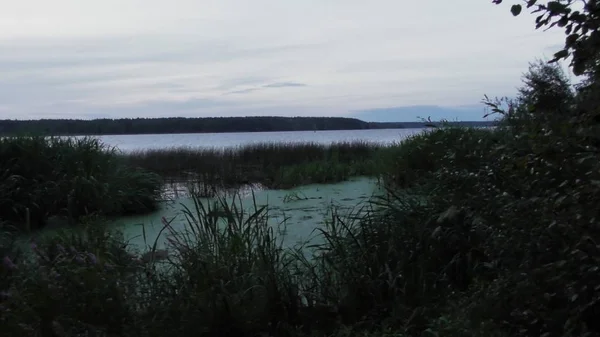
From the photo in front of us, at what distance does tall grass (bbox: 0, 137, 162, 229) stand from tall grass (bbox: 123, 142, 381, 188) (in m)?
3.66

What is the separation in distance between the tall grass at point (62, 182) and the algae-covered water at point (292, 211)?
0.39 m

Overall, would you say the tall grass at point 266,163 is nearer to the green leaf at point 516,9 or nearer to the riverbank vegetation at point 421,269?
the riverbank vegetation at point 421,269

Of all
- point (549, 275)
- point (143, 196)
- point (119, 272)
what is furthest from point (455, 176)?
point (143, 196)

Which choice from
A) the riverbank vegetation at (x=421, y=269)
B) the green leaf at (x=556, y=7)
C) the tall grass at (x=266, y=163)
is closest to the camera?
the green leaf at (x=556, y=7)

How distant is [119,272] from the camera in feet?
13.3

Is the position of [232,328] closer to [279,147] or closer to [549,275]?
[549,275]

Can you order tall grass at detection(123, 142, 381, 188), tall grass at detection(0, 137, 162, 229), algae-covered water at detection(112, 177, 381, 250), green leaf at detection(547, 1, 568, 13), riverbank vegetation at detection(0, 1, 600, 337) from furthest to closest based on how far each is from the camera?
1. tall grass at detection(123, 142, 381, 188)
2. tall grass at detection(0, 137, 162, 229)
3. algae-covered water at detection(112, 177, 381, 250)
4. riverbank vegetation at detection(0, 1, 600, 337)
5. green leaf at detection(547, 1, 568, 13)

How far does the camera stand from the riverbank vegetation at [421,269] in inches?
103

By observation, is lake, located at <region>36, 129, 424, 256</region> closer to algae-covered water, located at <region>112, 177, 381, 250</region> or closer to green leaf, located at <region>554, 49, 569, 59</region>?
algae-covered water, located at <region>112, 177, 381, 250</region>

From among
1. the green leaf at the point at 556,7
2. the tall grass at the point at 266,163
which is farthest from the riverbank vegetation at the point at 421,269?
the tall grass at the point at 266,163

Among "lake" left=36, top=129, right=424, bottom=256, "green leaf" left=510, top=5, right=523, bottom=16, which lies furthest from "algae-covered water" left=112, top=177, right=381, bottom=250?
"green leaf" left=510, top=5, right=523, bottom=16

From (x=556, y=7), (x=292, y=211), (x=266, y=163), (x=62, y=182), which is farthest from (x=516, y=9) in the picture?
(x=266, y=163)

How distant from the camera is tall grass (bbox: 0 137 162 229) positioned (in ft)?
27.6

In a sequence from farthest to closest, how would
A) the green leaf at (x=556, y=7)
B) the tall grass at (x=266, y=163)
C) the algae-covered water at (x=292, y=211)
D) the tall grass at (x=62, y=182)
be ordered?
1. the tall grass at (x=266, y=163)
2. the tall grass at (x=62, y=182)
3. the algae-covered water at (x=292, y=211)
4. the green leaf at (x=556, y=7)
